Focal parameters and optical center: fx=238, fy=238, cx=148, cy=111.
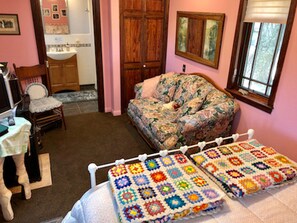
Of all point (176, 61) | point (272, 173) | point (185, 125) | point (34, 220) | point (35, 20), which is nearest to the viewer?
point (272, 173)

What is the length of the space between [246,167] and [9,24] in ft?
11.6

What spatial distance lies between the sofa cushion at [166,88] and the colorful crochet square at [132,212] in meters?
2.40

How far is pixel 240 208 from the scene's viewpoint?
150cm

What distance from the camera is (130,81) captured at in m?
4.32

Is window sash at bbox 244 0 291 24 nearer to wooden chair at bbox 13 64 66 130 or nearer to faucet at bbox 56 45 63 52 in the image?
wooden chair at bbox 13 64 66 130

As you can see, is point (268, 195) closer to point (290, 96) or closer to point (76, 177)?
point (290, 96)

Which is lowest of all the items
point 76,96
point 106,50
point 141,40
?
point 76,96

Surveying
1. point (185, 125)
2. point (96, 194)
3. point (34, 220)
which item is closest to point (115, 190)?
point (96, 194)

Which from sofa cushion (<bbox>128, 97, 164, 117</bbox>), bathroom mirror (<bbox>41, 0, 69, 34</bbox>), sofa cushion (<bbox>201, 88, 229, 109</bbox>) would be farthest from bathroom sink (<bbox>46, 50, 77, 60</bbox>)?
sofa cushion (<bbox>201, 88, 229, 109</bbox>)

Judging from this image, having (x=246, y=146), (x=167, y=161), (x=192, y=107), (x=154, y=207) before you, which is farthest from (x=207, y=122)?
(x=154, y=207)

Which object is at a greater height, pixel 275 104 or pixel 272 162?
pixel 275 104

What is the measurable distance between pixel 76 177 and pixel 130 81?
2.10 metres

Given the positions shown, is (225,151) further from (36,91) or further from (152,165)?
(36,91)

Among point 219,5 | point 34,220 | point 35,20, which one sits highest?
point 219,5
